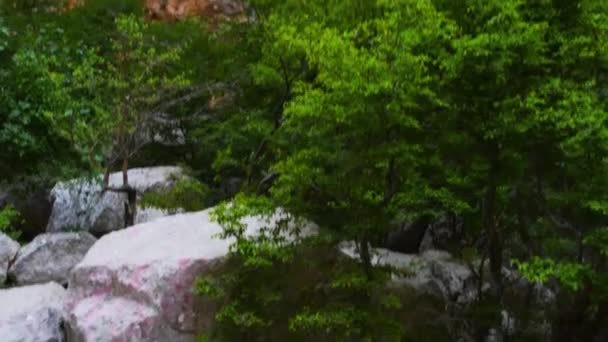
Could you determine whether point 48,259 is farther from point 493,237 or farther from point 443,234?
Answer: point 493,237

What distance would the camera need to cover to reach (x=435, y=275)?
9133 millimetres

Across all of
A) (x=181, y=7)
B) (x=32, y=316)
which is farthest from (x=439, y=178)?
(x=181, y=7)

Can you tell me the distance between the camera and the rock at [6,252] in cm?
1065

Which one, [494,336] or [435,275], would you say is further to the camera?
[435,275]

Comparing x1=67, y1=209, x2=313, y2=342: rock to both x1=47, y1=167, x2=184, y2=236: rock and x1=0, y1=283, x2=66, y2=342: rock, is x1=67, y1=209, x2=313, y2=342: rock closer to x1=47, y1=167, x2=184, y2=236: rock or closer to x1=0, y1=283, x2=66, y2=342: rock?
x1=0, y1=283, x2=66, y2=342: rock

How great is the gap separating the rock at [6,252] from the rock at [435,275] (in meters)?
4.84

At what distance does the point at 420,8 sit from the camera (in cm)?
675

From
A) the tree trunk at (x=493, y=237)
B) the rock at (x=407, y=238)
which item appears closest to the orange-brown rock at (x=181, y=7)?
the rock at (x=407, y=238)

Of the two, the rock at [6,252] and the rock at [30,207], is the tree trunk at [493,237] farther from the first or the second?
the rock at [30,207]

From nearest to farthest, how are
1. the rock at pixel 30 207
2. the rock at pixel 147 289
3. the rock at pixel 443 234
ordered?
1. the rock at pixel 147 289
2. the rock at pixel 443 234
3. the rock at pixel 30 207

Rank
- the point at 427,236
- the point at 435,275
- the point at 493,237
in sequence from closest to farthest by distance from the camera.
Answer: the point at 493,237
the point at 435,275
the point at 427,236

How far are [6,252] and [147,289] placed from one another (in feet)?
12.3

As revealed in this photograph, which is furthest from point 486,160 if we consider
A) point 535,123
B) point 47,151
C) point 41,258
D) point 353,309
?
point 47,151

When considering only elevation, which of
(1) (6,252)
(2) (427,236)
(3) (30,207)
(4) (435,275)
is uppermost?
(4) (435,275)
